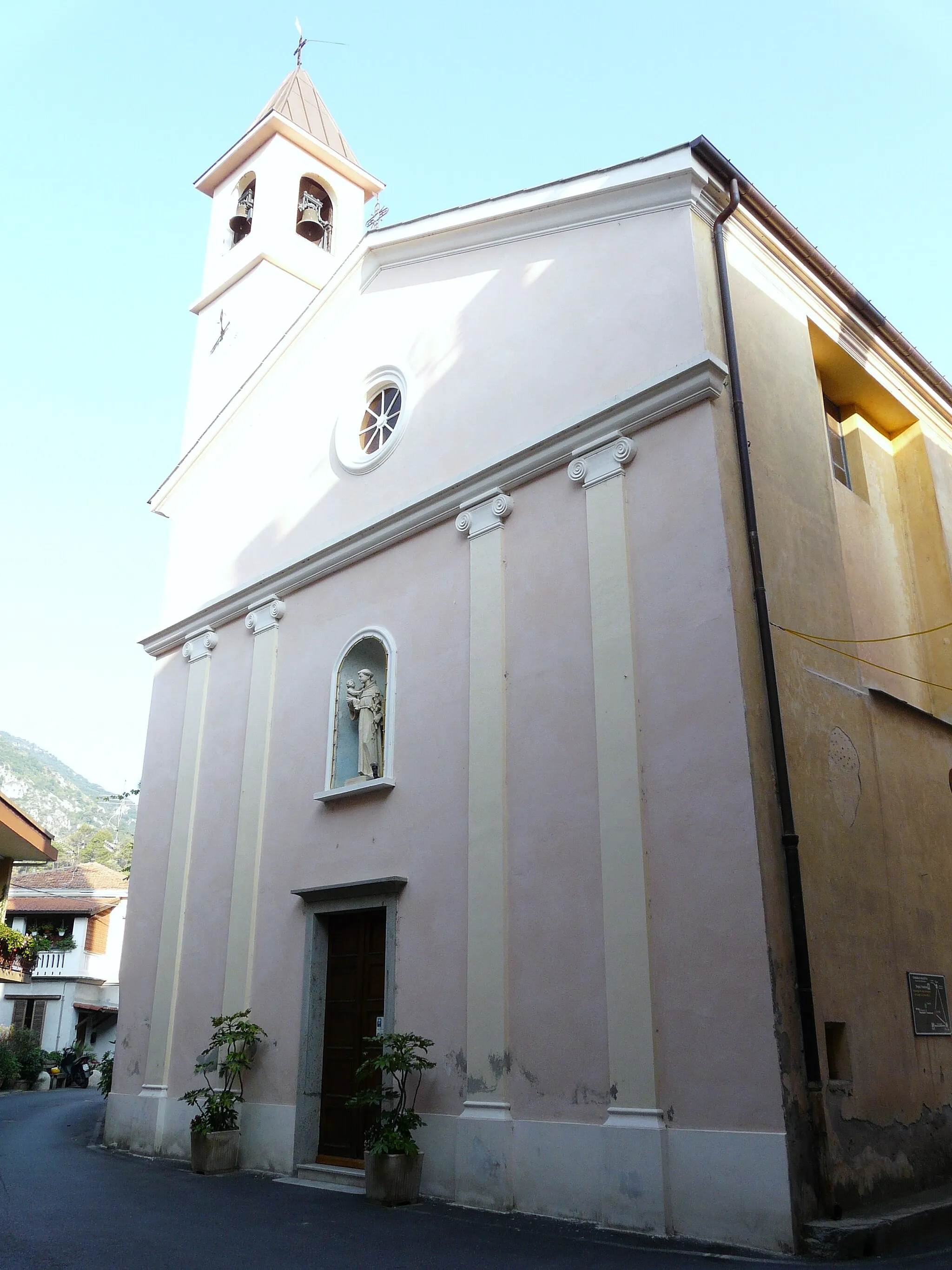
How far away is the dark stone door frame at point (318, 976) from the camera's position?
9133 mm

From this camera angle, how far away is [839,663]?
836 centimetres

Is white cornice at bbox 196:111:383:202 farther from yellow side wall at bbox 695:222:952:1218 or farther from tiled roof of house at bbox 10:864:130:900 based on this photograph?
tiled roof of house at bbox 10:864:130:900

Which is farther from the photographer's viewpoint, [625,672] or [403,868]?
[403,868]

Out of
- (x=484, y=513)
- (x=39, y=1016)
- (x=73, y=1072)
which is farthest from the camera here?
(x=39, y=1016)

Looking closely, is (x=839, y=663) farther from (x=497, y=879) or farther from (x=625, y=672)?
(x=497, y=879)

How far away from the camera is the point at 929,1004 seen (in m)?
7.87

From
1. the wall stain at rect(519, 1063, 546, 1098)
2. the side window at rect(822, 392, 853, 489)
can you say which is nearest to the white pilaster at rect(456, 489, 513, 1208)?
the wall stain at rect(519, 1063, 546, 1098)

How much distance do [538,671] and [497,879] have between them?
173 cm

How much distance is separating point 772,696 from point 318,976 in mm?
5206

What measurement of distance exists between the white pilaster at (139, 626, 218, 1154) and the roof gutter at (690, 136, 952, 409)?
7705 mm

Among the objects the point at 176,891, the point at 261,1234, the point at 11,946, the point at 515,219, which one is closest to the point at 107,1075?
the point at 11,946

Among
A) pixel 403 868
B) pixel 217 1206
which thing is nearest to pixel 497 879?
pixel 403 868

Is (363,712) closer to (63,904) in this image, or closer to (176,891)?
(176,891)

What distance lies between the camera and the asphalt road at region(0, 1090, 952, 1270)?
5883 mm
